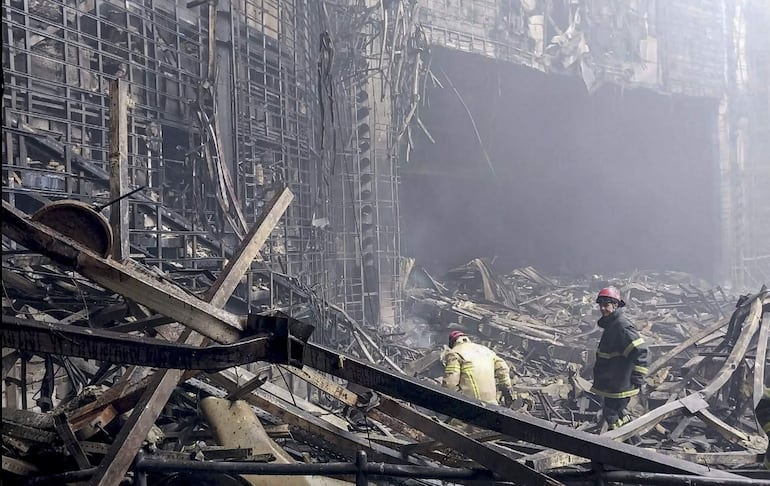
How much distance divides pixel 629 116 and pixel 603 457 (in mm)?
25901

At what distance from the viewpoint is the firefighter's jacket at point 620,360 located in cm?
628

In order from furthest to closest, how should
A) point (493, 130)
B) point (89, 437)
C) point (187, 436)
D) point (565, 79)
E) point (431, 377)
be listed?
point (493, 130) → point (565, 79) → point (431, 377) → point (187, 436) → point (89, 437)

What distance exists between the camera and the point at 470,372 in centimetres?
603

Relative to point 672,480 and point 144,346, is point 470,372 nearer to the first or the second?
point 672,480

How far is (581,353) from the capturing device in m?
10.8

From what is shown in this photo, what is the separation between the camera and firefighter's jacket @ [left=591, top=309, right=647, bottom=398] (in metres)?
6.28

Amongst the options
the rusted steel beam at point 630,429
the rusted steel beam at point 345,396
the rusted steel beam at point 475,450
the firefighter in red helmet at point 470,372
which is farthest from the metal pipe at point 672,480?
the firefighter in red helmet at point 470,372

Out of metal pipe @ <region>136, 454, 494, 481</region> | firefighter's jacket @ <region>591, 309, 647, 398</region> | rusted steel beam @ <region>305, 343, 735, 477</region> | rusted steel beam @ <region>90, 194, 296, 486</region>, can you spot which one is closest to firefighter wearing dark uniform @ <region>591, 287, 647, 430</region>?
firefighter's jacket @ <region>591, 309, 647, 398</region>

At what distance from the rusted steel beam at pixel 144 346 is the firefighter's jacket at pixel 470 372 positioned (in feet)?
13.3

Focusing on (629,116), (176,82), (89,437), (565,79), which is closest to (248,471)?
(89,437)

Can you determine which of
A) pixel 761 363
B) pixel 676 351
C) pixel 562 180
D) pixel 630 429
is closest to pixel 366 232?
pixel 676 351

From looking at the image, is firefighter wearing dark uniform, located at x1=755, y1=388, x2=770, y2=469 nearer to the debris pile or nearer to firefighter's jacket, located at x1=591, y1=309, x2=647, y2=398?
the debris pile

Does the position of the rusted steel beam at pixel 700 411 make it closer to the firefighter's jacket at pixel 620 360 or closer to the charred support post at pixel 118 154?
the firefighter's jacket at pixel 620 360

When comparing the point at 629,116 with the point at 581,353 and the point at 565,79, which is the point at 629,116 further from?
the point at 581,353
